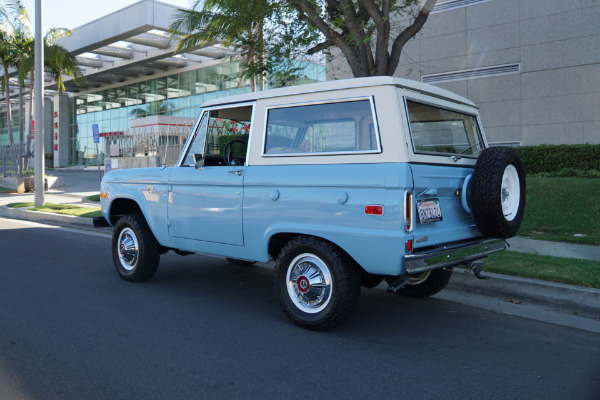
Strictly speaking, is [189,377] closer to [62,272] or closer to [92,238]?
[62,272]

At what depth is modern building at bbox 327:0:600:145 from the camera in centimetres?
1561

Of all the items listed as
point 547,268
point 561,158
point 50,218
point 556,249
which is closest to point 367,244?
point 547,268

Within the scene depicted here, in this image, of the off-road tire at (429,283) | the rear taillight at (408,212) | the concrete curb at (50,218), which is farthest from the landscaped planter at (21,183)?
the rear taillight at (408,212)

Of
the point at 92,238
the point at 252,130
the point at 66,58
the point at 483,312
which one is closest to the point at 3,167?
the point at 66,58

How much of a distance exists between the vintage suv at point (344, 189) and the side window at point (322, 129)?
0.03 ft

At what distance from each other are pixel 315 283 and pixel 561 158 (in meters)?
12.7

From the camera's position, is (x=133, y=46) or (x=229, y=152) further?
(x=133, y=46)

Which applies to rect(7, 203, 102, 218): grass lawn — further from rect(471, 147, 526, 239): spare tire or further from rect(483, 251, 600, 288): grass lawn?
rect(471, 147, 526, 239): spare tire

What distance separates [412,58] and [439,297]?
48.6 feet

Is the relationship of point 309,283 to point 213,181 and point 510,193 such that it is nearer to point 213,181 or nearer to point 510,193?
point 213,181

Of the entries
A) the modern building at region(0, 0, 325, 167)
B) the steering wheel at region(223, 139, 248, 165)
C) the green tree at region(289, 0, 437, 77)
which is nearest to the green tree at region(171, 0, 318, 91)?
the green tree at region(289, 0, 437, 77)

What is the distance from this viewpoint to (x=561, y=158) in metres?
14.5

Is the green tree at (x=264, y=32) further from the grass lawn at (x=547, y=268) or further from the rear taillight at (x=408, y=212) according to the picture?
the rear taillight at (x=408, y=212)

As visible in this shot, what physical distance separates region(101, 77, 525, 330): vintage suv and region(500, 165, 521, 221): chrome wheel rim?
12 mm
